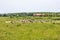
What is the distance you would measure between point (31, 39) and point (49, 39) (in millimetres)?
1542

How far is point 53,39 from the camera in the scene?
1781 cm

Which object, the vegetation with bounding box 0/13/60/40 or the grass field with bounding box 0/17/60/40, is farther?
the vegetation with bounding box 0/13/60/40

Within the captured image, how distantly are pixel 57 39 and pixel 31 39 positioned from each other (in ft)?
7.28

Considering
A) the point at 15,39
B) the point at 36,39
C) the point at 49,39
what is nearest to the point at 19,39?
the point at 15,39

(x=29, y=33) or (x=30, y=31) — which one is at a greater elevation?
(x=29, y=33)

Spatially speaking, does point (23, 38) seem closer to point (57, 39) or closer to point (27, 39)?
point (27, 39)

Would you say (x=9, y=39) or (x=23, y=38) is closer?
(x=9, y=39)

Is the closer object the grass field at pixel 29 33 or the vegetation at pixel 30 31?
the grass field at pixel 29 33

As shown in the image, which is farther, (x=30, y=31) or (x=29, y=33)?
(x=30, y=31)

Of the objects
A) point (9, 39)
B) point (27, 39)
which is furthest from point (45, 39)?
point (9, 39)

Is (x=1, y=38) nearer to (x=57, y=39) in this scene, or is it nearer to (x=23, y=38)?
(x=23, y=38)

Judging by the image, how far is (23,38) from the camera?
18.6m

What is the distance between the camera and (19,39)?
1802 cm

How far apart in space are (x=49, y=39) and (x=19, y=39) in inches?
102
